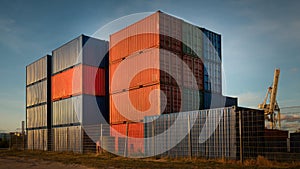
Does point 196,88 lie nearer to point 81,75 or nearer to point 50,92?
point 81,75

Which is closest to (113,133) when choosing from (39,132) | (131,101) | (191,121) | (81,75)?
(131,101)

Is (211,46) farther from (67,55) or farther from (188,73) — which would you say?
(67,55)

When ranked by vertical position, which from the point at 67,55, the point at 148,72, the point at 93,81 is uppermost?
the point at 67,55

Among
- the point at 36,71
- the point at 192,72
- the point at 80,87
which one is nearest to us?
the point at 192,72

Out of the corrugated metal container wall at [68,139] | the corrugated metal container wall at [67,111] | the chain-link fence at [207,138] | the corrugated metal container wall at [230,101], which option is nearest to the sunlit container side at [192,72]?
the corrugated metal container wall at [230,101]

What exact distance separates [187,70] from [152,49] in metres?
3.37

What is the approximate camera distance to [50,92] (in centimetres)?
3153

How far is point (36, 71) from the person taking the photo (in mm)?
34250

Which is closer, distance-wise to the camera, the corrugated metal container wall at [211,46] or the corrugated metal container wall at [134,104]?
the corrugated metal container wall at [134,104]

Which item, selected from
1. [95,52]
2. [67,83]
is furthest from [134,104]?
[67,83]

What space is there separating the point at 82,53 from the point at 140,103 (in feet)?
27.7

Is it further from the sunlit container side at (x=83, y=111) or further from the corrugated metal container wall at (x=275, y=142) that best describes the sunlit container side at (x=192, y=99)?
the sunlit container side at (x=83, y=111)

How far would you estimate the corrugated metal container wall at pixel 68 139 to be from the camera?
2184 cm

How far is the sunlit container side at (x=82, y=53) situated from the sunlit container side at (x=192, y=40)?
29.3 feet
